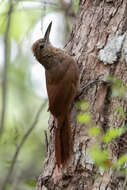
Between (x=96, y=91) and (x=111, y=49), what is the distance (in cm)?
37

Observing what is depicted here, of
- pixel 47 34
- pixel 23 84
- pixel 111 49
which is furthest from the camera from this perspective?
pixel 23 84

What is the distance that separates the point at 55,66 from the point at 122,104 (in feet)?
3.86

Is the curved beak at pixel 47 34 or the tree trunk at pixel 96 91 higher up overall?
the curved beak at pixel 47 34

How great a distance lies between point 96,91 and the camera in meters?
3.72

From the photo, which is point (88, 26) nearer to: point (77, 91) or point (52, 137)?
point (77, 91)

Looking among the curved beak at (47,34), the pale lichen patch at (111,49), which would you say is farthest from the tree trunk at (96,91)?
the curved beak at (47,34)

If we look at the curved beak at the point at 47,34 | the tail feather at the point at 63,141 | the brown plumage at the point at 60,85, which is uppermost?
the curved beak at the point at 47,34

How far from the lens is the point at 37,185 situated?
3.76 m

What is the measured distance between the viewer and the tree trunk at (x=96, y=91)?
343 cm

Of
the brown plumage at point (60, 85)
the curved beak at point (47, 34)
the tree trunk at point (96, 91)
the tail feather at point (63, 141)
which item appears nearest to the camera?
the tree trunk at point (96, 91)

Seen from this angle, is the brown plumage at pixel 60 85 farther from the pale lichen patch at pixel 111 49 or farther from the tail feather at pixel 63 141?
the pale lichen patch at pixel 111 49

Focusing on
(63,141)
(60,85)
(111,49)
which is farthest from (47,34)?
(63,141)

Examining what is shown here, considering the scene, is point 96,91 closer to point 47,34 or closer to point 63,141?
point 63,141

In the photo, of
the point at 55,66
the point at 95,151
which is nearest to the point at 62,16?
the point at 55,66
